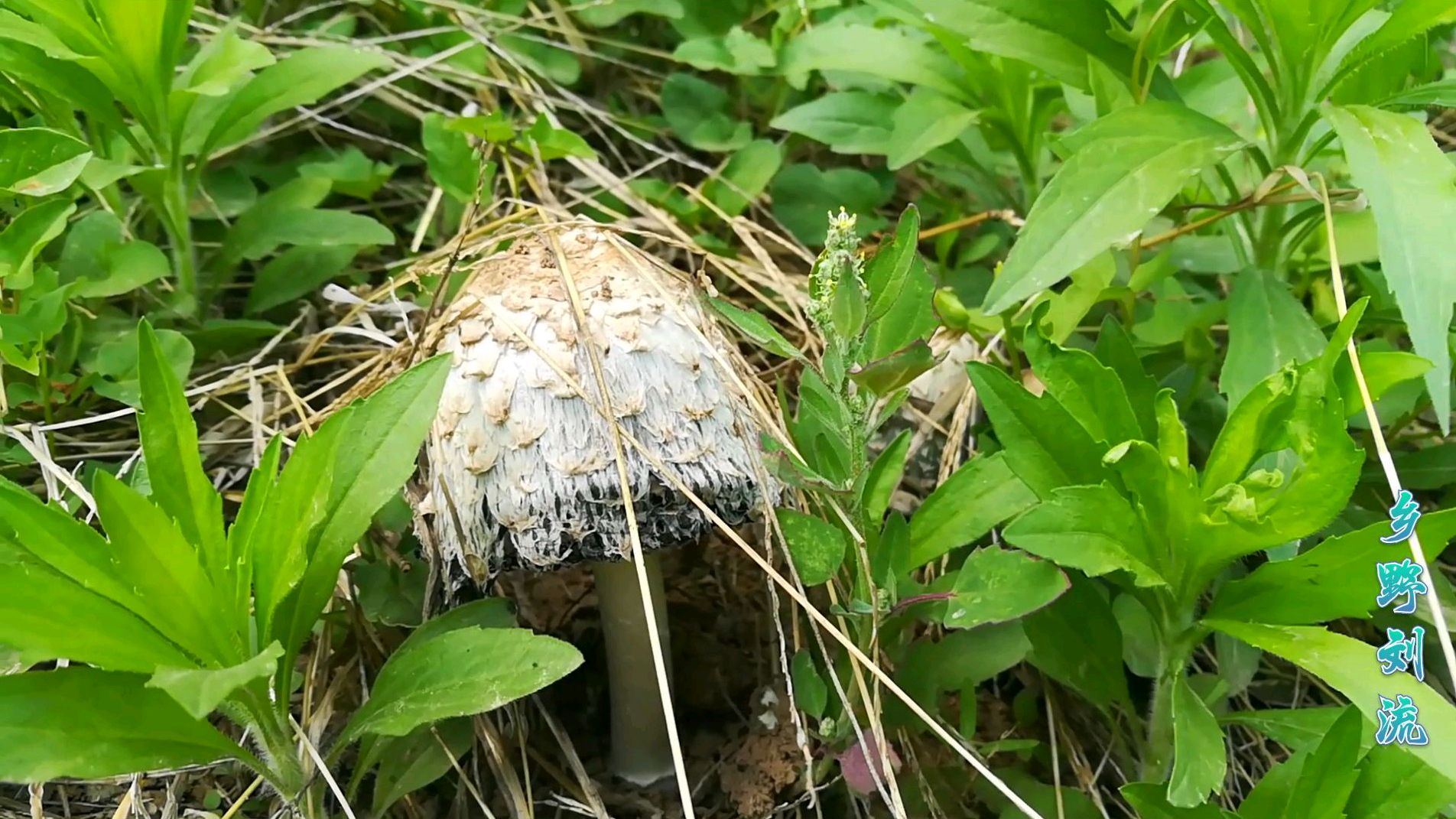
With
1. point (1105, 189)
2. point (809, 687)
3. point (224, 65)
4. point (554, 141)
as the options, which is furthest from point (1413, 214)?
point (224, 65)

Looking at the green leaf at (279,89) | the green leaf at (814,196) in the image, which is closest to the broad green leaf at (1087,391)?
the green leaf at (814,196)

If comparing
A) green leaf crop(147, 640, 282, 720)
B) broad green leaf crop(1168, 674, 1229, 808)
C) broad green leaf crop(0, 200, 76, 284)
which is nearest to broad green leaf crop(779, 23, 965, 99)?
broad green leaf crop(1168, 674, 1229, 808)

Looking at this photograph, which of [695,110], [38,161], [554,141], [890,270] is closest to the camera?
[890,270]

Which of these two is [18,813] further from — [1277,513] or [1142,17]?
[1142,17]

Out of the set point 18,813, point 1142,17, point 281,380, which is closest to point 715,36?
point 1142,17

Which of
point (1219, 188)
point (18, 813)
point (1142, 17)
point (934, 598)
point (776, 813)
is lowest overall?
point (776, 813)

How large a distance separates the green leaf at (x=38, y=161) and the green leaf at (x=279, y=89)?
22cm

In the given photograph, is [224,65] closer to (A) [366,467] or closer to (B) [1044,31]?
(A) [366,467]

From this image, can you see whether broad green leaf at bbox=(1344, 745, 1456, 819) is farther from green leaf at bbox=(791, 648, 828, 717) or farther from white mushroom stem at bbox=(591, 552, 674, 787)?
white mushroom stem at bbox=(591, 552, 674, 787)

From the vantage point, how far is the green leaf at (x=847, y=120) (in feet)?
6.42

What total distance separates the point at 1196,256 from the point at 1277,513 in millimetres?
799

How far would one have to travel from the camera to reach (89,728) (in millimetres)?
1063

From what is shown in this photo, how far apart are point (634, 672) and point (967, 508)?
1.79ft

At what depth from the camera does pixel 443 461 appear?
1.31 m
